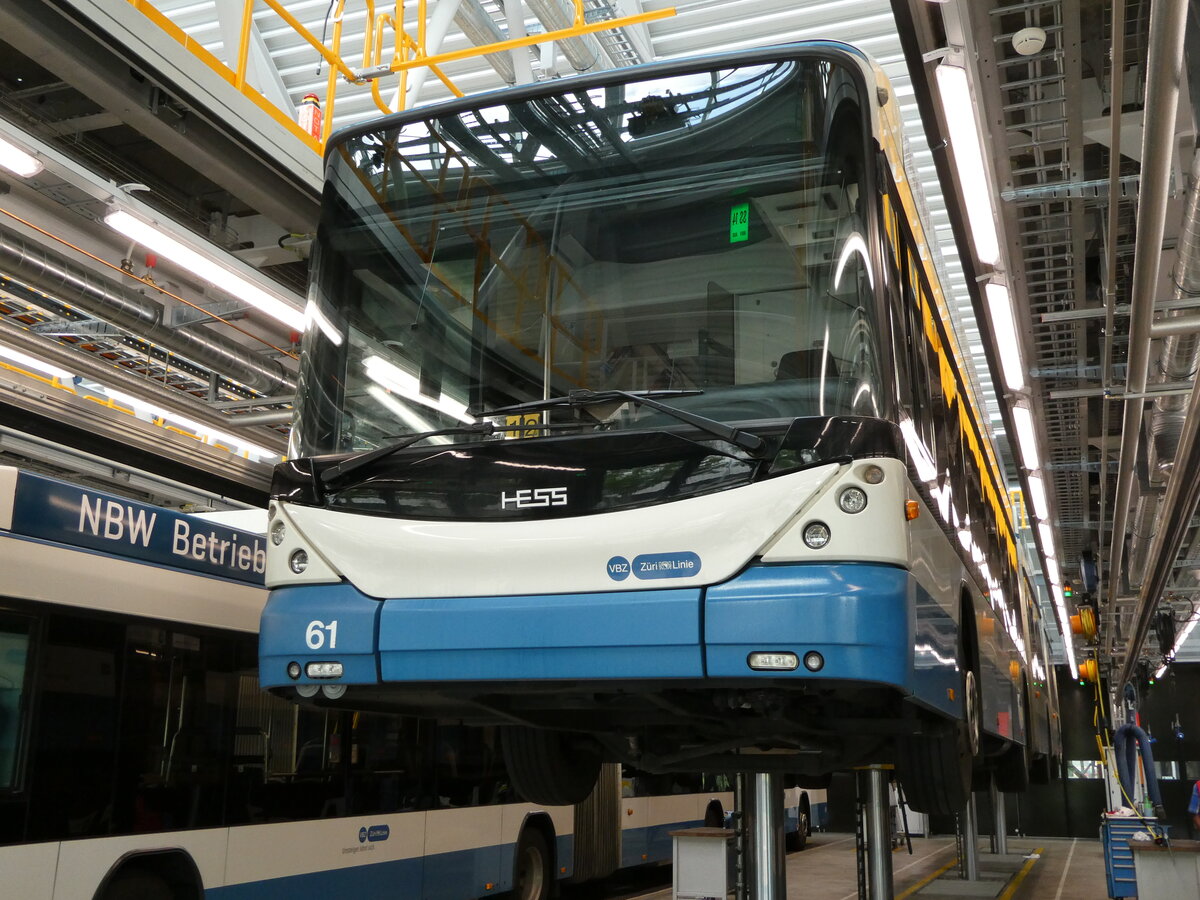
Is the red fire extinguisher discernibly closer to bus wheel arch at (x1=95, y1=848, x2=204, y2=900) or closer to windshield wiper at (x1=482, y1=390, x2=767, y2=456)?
bus wheel arch at (x1=95, y1=848, x2=204, y2=900)

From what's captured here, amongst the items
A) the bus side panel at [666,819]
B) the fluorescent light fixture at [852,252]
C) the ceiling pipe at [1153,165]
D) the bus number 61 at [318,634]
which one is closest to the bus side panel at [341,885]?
the bus number 61 at [318,634]

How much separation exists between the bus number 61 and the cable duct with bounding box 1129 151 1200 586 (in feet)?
15.2

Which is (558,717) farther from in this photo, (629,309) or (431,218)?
(431,218)

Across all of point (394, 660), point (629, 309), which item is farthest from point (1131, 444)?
point (394, 660)

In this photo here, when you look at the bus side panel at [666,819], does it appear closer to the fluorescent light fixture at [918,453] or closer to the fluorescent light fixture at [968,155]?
the fluorescent light fixture at [968,155]

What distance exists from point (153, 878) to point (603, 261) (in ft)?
14.3

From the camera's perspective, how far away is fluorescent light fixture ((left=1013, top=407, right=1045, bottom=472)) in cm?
911

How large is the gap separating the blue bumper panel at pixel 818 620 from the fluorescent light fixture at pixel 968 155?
83.2 inches

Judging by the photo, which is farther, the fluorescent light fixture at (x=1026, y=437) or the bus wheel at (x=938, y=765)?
the fluorescent light fixture at (x=1026, y=437)

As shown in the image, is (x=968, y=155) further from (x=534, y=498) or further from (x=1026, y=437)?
(x=1026, y=437)

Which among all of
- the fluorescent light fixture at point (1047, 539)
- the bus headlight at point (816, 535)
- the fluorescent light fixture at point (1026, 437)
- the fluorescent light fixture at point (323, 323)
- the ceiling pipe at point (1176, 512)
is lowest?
the bus headlight at point (816, 535)

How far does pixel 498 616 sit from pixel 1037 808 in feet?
102

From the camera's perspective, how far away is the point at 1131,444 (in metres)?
9.63

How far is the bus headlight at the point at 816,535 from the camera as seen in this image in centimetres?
368
